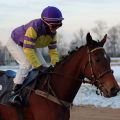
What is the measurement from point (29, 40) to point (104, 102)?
906 centimetres

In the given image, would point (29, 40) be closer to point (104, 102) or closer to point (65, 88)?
point (65, 88)

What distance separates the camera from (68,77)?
718cm

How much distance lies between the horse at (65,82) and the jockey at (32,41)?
0.21 metres

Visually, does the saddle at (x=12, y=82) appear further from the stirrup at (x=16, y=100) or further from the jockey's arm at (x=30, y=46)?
the jockey's arm at (x=30, y=46)

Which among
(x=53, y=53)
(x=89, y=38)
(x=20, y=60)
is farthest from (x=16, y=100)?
(x=89, y=38)

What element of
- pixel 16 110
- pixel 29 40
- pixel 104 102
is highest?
pixel 29 40

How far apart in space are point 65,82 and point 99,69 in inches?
27.7

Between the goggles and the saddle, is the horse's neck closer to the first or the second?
the saddle

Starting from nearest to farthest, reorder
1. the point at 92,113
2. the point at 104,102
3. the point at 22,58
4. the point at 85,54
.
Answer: the point at 85,54 → the point at 22,58 → the point at 92,113 → the point at 104,102

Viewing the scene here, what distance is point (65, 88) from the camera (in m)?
7.20

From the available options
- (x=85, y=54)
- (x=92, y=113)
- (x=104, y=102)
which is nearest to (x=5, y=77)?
(x=85, y=54)

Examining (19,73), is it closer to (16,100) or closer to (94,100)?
(16,100)

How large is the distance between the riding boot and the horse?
0.09 m

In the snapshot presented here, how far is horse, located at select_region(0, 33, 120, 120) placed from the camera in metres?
6.74
